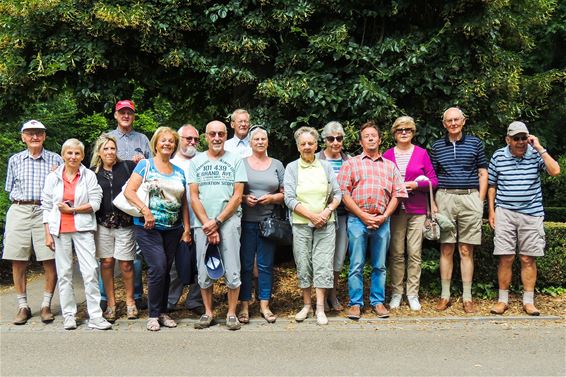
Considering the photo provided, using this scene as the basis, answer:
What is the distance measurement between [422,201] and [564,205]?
30.5ft

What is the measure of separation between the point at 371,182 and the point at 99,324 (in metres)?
3.33

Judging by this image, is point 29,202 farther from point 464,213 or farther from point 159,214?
point 464,213

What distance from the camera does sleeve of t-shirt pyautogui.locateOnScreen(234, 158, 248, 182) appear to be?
599 cm

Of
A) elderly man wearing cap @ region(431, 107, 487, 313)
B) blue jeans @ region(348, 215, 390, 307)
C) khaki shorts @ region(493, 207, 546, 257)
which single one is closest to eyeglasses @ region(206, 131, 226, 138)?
blue jeans @ region(348, 215, 390, 307)

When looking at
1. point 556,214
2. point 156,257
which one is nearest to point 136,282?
point 156,257

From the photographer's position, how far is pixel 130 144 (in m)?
7.02

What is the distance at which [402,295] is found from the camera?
275 inches

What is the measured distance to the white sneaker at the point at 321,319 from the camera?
6.13 metres

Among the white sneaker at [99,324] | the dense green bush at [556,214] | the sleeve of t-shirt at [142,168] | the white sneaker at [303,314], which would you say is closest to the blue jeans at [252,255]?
the white sneaker at [303,314]

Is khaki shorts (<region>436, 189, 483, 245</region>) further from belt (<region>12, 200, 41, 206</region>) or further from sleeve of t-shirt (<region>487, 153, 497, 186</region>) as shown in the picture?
belt (<region>12, 200, 41, 206</region>)

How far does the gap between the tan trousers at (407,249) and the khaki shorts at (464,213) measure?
30cm

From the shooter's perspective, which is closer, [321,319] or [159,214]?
[159,214]

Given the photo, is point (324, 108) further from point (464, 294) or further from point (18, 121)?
point (18, 121)

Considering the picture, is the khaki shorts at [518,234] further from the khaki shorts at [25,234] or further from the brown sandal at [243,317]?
the khaki shorts at [25,234]
